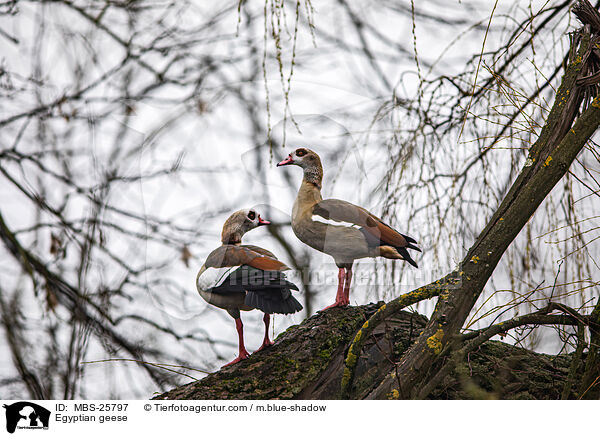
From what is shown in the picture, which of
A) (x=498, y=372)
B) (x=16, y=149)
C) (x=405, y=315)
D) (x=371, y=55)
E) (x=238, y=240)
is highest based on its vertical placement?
(x=371, y=55)

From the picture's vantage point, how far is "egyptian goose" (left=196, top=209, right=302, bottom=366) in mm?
776

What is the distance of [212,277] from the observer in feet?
2.66

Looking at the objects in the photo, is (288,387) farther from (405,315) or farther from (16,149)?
(16,149)

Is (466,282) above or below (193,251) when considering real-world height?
below

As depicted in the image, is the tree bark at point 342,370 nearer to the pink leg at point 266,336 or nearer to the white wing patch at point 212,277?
the pink leg at point 266,336

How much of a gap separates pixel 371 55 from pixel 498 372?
711 mm

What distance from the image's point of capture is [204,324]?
87cm

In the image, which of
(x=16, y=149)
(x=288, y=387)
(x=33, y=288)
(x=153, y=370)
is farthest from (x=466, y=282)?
(x=16, y=149)
